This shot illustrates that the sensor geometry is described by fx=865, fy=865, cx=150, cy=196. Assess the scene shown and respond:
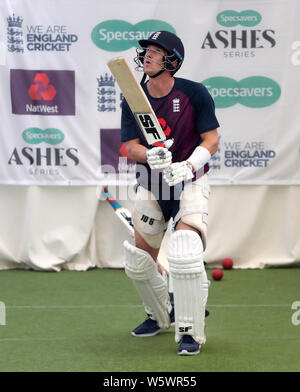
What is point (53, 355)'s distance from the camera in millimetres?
4293

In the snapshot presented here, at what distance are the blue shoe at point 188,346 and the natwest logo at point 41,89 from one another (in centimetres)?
319

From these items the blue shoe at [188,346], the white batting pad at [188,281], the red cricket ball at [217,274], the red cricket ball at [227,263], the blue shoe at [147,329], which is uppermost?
the red cricket ball at [227,263]

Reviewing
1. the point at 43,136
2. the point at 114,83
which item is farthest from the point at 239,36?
the point at 43,136

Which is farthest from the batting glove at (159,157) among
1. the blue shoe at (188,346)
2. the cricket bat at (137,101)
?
the blue shoe at (188,346)

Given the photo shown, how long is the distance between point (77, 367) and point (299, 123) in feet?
11.8

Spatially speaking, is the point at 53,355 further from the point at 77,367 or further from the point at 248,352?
the point at 248,352

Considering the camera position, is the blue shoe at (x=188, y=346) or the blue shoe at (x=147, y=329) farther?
the blue shoe at (x=147, y=329)

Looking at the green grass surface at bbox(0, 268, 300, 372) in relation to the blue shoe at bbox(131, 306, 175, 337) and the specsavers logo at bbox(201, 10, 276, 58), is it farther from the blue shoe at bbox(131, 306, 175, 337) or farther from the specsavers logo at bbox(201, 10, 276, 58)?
the specsavers logo at bbox(201, 10, 276, 58)

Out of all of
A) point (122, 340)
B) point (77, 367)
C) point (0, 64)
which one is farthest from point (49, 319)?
point (0, 64)

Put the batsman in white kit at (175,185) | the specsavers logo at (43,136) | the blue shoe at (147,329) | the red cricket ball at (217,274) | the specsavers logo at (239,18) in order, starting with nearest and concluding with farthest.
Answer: the batsman in white kit at (175,185)
the blue shoe at (147,329)
the red cricket ball at (217,274)
the specsavers logo at (239,18)
the specsavers logo at (43,136)

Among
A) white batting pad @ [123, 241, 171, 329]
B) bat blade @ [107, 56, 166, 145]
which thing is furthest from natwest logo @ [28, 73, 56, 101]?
bat blade @ [107, 56, 166, 145]

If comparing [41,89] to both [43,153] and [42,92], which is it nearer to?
[42,92]

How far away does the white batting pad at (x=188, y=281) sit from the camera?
13.7 ft

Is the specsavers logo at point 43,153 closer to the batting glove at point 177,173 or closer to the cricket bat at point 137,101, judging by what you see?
the cricket bat at point 137,101
